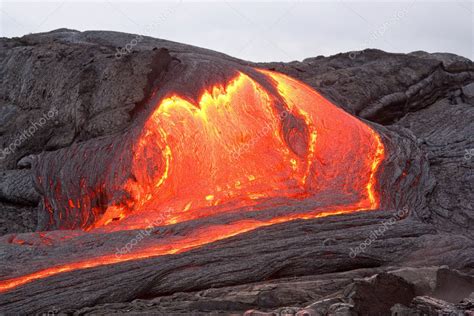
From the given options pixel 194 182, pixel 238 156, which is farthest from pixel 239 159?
pixel 194 182

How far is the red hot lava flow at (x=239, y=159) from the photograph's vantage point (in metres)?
15.1

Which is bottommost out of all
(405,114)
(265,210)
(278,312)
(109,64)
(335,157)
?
(278,312)

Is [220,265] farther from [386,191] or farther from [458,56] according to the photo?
[458,56]

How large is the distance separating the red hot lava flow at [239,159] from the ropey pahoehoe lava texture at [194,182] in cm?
4

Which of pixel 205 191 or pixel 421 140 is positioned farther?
pixel 421 140

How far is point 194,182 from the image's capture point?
1599cm

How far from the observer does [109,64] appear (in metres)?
19.8

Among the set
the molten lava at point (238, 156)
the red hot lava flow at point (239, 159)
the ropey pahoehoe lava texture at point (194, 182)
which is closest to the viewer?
the ropey pahoehoe lava texture at point (194, 182)

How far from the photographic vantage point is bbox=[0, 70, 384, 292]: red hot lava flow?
15125 mm

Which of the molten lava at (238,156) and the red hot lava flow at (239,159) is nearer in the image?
the red hot lava flow at (239,159)

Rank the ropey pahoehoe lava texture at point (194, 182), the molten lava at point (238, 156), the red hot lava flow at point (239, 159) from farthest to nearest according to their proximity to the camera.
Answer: the molten lava at point (238, 156), the red hot lava flow at point (239, 159), the ropey pahoehoe lava texture at point (194, 182)

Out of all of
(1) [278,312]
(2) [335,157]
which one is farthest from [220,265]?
(2) [335,157]

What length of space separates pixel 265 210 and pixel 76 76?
8.50 meters

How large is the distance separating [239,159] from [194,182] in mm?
1312
